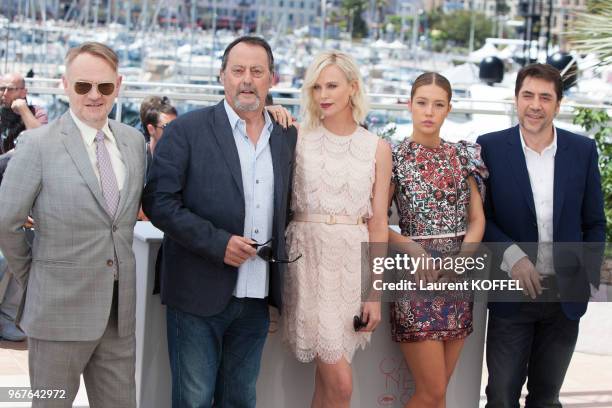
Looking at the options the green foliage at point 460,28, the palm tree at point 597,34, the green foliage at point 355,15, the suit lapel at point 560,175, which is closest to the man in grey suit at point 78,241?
the suit lapel at point 560,175

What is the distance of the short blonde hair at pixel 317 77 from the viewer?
3.98 meters

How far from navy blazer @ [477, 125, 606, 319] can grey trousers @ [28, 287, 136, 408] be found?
162 cm

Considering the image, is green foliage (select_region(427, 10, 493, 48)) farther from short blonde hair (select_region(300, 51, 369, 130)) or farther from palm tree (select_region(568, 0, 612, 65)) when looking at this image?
short blonde hair (select_region(300, 51, 369, 130))

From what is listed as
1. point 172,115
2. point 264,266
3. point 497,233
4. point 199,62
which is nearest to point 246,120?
point 264,266

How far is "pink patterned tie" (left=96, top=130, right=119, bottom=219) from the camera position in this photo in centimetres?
352

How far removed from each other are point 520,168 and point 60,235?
1.95 meters

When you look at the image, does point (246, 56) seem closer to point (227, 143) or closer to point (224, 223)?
point (227, 143)

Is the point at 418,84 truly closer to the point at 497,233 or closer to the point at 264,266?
the point at 497,233

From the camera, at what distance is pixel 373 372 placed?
14.7 feet

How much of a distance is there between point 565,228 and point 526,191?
226 mm

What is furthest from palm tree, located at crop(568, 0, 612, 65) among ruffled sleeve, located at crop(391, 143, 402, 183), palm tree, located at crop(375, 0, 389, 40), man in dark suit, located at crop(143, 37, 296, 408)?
palm tree, located at crop(375, 0, 389, 40)

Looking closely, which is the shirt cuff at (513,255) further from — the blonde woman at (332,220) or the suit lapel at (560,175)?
the blonde woman at (332,220)

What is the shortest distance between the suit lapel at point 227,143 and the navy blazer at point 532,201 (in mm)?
1174

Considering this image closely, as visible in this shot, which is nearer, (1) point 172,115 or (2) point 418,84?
(2) point 418,84
